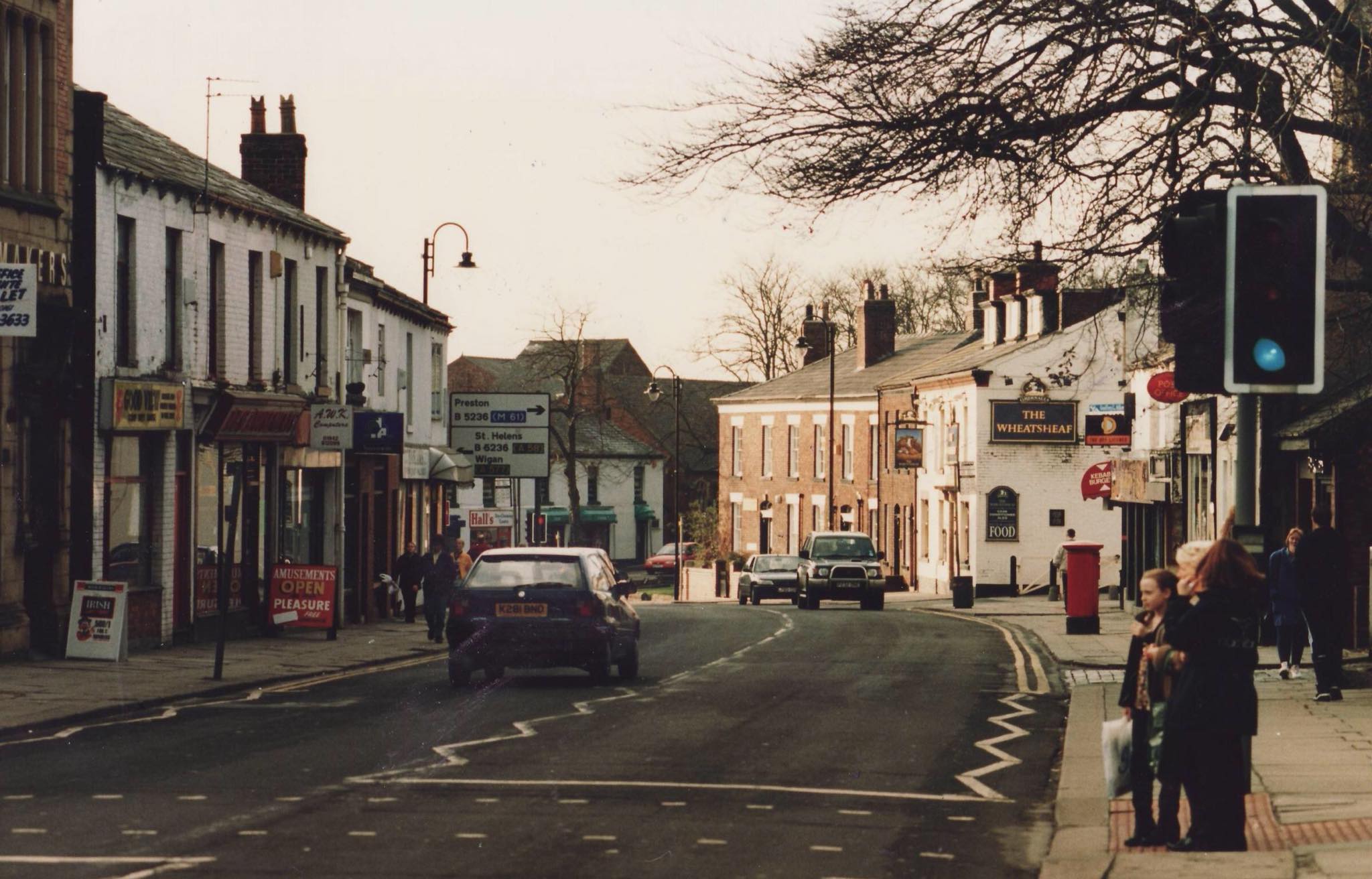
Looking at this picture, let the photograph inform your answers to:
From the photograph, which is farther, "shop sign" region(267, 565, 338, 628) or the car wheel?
"shop sign" region(267, 565, 338, 628)

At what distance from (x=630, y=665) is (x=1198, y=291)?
46.7 feet

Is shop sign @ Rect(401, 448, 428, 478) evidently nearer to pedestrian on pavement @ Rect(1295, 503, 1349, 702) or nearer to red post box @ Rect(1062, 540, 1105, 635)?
red post box @ Rect(1062, 540, 1105, 635)

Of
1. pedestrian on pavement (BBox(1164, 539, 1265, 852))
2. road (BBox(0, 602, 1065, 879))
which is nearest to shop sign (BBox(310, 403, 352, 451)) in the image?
road (BBox(0, 602, 1065, 879))

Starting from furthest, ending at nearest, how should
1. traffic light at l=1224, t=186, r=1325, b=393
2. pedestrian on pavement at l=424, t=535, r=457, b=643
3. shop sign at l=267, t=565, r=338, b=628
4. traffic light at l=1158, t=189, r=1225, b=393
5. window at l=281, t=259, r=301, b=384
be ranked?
1. window at l=281, t=259, r=301, b=384
2. pedestrian on pavement at l=424, t=535, r=457, b=643
3. shop sign at l=267, t=565, r=338, b=628
4. traffic light at l=1158, t=189, r=1225, b=393
5. traffic light at l=1224, t=186, r=1325, b=393

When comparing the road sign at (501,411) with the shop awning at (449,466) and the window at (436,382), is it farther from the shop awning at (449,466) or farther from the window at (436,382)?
the window at (436,382)

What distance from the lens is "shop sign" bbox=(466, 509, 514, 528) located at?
48.6 m

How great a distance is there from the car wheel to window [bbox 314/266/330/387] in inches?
631

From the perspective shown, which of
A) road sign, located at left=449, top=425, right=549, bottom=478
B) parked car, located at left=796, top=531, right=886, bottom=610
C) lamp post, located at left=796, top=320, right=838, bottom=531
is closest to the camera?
road sign, located at left=449, top=425, right=549, bottom=478

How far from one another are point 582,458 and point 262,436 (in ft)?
230

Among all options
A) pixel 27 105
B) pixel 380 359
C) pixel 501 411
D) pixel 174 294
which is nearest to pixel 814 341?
pixel 501 411

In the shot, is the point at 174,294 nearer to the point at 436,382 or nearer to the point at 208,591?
the point at 208,591

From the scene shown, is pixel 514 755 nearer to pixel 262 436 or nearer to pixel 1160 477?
pixel 262 436

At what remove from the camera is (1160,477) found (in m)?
41.8

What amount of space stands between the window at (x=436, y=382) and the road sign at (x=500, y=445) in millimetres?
3064
